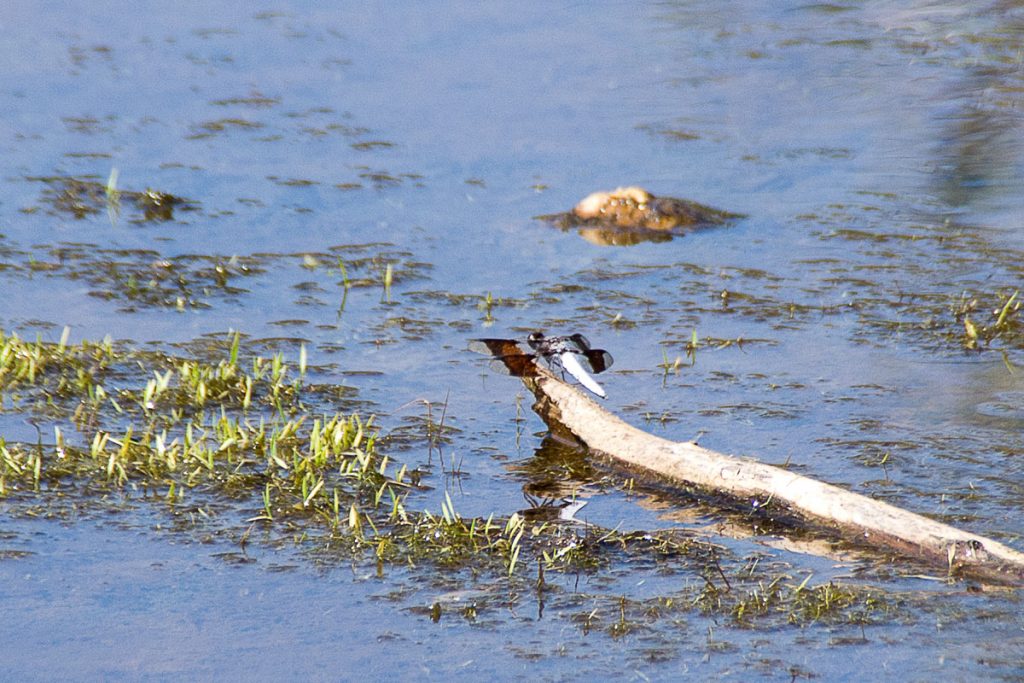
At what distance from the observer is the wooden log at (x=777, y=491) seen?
14.2 ft

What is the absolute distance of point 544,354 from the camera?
573 centimetres

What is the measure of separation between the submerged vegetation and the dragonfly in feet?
1.26

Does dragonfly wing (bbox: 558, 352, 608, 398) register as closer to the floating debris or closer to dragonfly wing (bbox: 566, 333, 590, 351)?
dragonfly wing (bbox: 566, 333, 590, 351)

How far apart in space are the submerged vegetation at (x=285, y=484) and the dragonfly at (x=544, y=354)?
0.39 metres

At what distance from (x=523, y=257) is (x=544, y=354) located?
2.50 metres

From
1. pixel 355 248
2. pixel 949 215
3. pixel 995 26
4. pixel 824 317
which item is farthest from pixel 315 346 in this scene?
pixel 995 26

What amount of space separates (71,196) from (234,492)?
14.0ft

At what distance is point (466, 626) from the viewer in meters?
4.19

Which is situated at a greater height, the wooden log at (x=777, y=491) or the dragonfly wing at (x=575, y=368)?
the dragonfly wing at (x=575, y=368)

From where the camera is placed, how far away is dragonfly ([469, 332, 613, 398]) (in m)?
5.70

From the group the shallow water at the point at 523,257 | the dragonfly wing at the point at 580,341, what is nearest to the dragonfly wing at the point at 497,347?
the dragonfly wing at the point at 580,341

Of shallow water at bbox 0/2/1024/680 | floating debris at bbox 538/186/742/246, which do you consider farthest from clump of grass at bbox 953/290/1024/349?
floating debris at bbox 538/186/742/246

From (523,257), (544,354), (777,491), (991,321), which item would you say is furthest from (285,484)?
(991,321)

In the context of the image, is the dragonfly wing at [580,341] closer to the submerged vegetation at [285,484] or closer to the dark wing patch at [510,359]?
the dark wing patch at [510,359]
